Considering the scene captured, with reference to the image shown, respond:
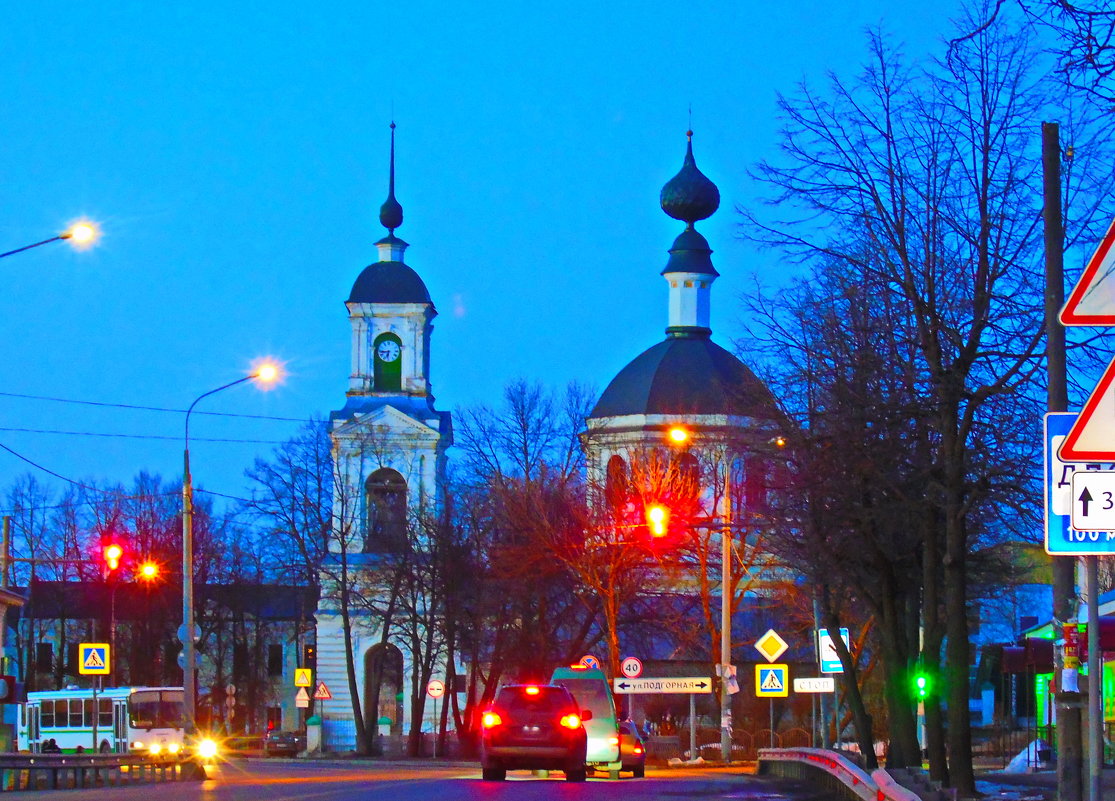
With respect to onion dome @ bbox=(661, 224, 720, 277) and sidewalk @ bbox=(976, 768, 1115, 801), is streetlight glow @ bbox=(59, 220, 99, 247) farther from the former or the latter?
onion dome @ bbox=(661, 224, 720, 277)

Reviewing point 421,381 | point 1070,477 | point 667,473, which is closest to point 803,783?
point 1070,477

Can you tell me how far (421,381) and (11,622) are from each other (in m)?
28.0

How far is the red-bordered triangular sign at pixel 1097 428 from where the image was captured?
7.46 meters

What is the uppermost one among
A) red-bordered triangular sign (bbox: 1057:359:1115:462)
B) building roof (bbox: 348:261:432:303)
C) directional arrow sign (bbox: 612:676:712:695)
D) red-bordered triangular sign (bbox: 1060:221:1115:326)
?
building roof (bbox: 348:261:432:303)

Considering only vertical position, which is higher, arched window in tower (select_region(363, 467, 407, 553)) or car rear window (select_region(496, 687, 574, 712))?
arched window in tower (select_region(363, 467, 407, 553))

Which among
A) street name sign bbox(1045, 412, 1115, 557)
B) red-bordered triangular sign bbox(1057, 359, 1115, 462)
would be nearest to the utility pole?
street name sign bbox(1045, 412, 1115, 557)

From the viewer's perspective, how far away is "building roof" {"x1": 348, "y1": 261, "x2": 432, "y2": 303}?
81.9 metres

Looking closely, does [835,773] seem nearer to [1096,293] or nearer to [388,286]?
[1096,293]

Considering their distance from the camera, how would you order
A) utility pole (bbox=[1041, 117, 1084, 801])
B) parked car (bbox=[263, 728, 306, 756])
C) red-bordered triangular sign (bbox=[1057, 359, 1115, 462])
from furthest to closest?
parked car (bbox=[263, 728, 306, 756]), utility pole (bbox=[1041, 117, 1084, 801]), red-bordered triangular sign (bbox=[1057, 359, 1115, 462])

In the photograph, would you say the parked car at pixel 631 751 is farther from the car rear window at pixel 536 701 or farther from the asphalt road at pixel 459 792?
the car rear window at pixel 536 701

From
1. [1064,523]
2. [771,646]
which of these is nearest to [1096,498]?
[1064,523]

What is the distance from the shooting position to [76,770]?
31.8 metres

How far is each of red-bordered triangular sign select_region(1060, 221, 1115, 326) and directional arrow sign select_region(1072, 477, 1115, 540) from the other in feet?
3.56

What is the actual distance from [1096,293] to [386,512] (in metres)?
70.1
